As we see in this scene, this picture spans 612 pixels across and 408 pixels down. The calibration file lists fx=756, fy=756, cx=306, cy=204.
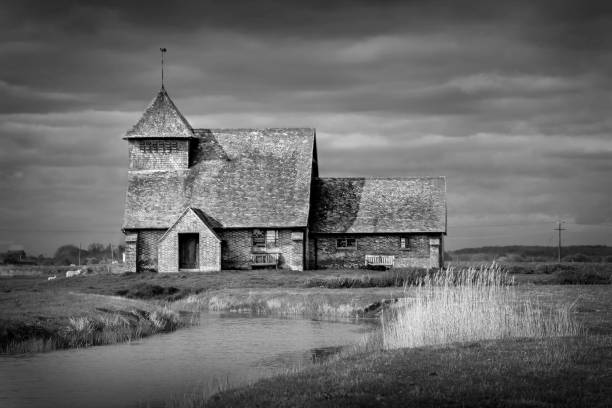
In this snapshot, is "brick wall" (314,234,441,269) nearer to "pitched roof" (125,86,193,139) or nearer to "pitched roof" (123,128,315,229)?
"pitched roof" (123,128,315,229)

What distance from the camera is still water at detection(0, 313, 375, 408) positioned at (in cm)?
1802

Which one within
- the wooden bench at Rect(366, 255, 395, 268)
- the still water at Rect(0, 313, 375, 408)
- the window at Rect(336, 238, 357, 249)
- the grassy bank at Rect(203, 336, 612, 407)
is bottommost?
the still water at Rect(0, 313, 375, 408)

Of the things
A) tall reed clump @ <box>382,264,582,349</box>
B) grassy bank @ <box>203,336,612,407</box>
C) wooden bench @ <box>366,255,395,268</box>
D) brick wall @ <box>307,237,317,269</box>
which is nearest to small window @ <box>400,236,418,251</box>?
wooden bench @ <box>366,255,395,268</box>

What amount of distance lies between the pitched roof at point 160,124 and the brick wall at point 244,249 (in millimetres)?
8609

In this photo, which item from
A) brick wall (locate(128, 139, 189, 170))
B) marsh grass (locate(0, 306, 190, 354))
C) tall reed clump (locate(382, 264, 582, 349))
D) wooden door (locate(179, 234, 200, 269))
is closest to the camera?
tall reed clump (locate(382, 264, 582, 349))

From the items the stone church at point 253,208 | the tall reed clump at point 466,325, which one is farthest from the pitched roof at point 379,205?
the tall reed clump at point 466,325

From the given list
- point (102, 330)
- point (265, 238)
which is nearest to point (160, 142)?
point (265, 238)

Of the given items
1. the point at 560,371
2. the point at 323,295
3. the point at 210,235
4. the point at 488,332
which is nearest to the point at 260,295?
the point at 323,295

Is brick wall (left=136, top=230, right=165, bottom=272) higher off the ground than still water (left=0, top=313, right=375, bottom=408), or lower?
higher

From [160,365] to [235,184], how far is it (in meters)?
36.0

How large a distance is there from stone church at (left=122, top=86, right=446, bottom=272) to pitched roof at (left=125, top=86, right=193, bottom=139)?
0.08 metres

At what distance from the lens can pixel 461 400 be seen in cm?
1391

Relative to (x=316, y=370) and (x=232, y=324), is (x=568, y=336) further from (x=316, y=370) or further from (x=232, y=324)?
(x=232, y=324)

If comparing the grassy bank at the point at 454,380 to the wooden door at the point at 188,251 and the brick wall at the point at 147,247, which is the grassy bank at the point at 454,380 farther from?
the brick wall at the point at 147,247
